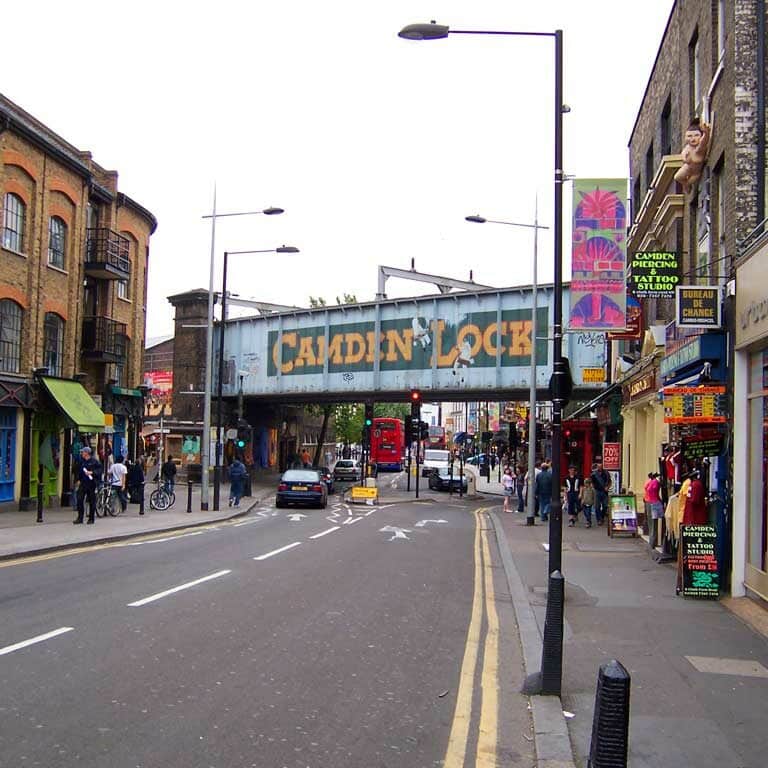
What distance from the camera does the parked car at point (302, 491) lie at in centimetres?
3117

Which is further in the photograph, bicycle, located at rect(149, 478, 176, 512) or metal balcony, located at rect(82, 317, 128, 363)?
metal balcony, located at rect(82, 317, 128, 363)

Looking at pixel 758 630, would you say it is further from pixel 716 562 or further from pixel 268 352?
pixel 268 352

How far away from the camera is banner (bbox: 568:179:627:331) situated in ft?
34.0

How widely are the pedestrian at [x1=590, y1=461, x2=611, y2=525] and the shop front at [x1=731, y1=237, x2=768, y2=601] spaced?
12.8 meters

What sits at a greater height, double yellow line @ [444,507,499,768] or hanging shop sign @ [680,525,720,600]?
hanging shop sign @ [680,525,720,600]

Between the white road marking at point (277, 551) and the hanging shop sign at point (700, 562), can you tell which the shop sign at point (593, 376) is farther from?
the hanging shop sign at point (700, 562)

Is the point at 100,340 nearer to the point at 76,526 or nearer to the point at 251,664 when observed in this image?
the point at 76,526

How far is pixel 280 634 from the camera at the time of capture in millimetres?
8758

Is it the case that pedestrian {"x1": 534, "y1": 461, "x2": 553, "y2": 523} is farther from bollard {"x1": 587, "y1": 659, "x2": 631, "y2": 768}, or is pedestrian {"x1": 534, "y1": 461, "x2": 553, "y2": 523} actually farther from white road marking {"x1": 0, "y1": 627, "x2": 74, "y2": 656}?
bollard {"x1": 587, "y1": 659, "x2": 631, "y2": 768}

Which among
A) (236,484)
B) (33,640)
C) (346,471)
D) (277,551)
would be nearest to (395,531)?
(277,551)

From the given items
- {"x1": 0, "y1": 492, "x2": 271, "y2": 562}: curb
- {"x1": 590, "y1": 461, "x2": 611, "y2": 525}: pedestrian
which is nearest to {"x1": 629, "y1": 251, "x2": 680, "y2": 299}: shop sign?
{"x1": 590, "y1": 461, "x2": 611, "y2": 525}: pedestrian

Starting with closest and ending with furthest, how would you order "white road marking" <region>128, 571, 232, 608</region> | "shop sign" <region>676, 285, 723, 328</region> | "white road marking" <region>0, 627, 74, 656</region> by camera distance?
"white road marking" <region>0, 627, 74, 656</region> < "white road marking" <region>128, 571, 232, 608</region> < "shop sign" <region>676, 285, 723, 328</region>

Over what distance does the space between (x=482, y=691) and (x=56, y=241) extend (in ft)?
78.4

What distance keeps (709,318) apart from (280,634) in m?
7.32
